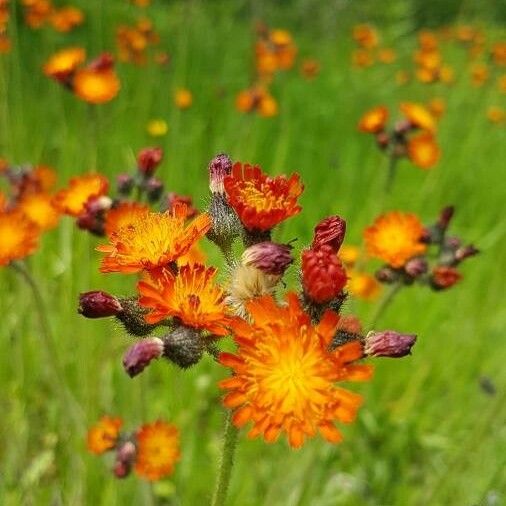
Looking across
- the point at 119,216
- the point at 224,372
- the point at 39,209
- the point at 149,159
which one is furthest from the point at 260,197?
the point at 39,209

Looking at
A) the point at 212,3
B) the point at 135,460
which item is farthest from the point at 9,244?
the point at 212,3

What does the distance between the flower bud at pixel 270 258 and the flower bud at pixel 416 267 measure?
34.8 inches

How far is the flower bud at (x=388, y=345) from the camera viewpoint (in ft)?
3.01

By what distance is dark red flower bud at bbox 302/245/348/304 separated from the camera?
0.85 metres

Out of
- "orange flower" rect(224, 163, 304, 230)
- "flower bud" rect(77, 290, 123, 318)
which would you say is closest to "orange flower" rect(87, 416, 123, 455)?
"flower bud" rect(77, 290, 123, 318)

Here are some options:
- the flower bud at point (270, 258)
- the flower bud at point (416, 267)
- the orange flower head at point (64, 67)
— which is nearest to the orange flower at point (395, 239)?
the flower bud at point (416, 267)

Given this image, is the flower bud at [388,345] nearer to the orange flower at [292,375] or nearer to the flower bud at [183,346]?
the orange flower at [292,375]

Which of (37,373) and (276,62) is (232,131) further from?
(37,373)

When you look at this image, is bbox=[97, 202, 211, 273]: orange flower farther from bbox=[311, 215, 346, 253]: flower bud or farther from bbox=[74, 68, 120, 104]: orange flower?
bbox=[74, 68, 120, 104]: orange flower

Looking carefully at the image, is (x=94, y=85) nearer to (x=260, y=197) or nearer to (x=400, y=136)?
(x=400, y=136)

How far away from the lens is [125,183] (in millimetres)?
1796

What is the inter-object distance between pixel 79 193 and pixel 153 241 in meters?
0.90

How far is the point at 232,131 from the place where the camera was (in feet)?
12.5

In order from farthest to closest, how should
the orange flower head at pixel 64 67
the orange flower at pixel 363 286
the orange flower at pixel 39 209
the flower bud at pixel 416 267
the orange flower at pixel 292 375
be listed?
the orange flower at pixel 363 286, the orange flower head at pixel 64 67, the orange flower at pixel 39 209, the flower bud at pixel 416 267, the orange flower at pixel 292 375
